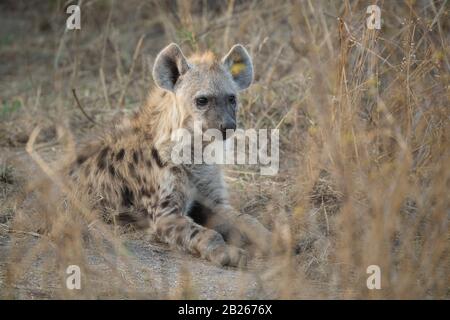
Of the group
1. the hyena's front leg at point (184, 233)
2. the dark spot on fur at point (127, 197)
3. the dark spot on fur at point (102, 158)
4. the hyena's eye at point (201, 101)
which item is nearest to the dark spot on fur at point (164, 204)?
the hyena's front leg at point (184, 233)

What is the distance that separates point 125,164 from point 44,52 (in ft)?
11.8

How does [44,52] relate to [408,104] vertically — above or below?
above

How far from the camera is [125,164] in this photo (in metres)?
4.05

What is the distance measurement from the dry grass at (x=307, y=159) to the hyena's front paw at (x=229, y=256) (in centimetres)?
10

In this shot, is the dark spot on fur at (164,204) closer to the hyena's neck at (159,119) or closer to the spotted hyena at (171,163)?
the spotted hyena at (171,163)

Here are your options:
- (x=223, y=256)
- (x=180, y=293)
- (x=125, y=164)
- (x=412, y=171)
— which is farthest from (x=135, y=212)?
(x=412, y=171)

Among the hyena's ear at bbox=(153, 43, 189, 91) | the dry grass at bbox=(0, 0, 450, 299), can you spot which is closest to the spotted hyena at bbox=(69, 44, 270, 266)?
the hyena's ear at bbox=(153, 43, 189, 91)

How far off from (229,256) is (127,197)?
878 millimetres

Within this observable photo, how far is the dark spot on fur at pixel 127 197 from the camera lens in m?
Answer: 4.04

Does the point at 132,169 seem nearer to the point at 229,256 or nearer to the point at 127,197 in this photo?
the point at 127,197

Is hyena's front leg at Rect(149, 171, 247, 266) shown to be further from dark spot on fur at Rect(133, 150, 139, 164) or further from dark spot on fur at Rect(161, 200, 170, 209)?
dark spot on fur at Rect(133, 150, 139, 164)

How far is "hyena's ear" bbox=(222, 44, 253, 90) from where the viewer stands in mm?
4102

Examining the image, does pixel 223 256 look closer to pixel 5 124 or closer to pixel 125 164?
pixel 125 164

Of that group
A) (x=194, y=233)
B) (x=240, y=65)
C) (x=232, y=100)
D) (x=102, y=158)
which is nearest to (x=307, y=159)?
(x=232, y=100)
